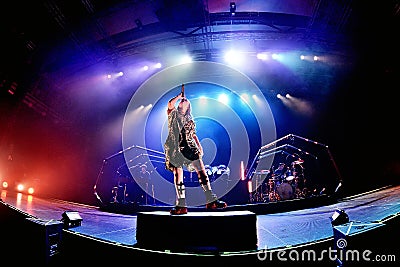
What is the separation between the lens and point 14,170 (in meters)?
8.39

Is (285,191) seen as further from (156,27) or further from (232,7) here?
(156,27)

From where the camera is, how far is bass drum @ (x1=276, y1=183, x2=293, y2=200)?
6406 millimetres

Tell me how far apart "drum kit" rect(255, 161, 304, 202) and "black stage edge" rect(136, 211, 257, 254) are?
5.11m

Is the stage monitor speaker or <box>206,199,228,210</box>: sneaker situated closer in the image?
<box>206,199,228,210</box>: sneaker

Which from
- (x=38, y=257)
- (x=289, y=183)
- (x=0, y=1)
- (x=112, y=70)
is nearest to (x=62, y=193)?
(x=112, y=70)

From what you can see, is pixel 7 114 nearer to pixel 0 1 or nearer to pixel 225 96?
pixel 0 1

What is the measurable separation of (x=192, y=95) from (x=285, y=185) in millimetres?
6954

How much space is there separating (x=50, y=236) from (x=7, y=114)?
7107 millimetres

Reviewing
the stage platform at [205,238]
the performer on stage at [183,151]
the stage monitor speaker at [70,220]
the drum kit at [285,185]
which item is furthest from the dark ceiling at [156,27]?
the stage platform at [205,238]

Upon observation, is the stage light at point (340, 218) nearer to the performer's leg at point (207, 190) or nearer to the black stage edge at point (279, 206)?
the performer's leg at point (207, 190)

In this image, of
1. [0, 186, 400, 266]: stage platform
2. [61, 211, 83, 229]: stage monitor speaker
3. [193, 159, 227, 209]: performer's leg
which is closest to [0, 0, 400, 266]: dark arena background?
[61, 211, 83, 229]: stage monitor speaker

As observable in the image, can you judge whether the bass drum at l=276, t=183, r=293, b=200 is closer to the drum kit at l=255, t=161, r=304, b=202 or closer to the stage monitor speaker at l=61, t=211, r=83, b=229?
the drum kit at l=255, t=161, r=304, b=202

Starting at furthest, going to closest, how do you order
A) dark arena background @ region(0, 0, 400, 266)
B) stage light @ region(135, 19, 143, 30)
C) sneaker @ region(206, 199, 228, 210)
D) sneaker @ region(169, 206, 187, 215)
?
1. stage light @ region(135, 19, 143, 30)
2. dark arena background @ region(0, 0, 400, 266)
3. sneaker @ region(206, 199, 228, 210)
4. sneaker @ region(169, 206, 187, 215)

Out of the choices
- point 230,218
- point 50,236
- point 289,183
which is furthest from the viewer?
point 289,183
